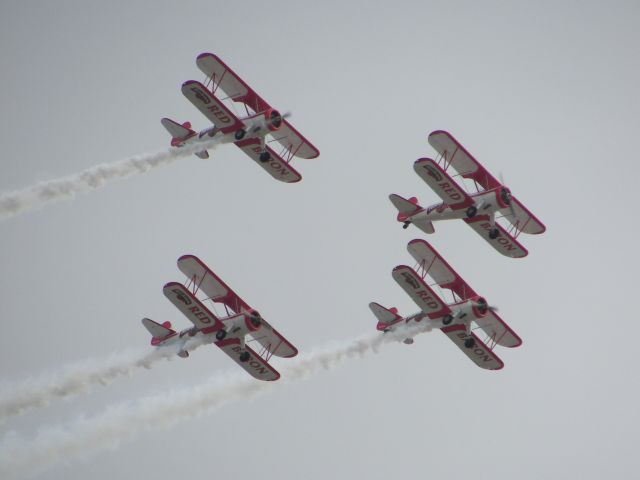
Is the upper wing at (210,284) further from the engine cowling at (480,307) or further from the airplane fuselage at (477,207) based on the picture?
the airplane fuselage at (477,207)

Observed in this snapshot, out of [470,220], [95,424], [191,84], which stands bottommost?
[95,424]

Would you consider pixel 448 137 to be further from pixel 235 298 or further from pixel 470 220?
pixel 235 298

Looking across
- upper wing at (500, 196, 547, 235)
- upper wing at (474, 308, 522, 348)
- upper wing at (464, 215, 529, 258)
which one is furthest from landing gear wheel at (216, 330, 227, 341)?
upper wing at (500, 196, 547, 235)

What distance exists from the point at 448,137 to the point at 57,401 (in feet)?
55.2

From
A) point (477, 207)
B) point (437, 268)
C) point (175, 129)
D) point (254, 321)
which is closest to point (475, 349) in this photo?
point (437, 268)

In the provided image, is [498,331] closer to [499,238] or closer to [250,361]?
[499,238]

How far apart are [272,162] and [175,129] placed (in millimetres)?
3909

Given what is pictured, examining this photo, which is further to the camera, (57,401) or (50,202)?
(50,202)

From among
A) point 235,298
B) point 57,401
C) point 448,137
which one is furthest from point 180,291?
point 448,137

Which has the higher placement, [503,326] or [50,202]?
[50,202]

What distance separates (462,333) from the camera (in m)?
64.5

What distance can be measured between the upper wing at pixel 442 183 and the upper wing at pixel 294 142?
5.20 meters

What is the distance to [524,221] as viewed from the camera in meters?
68.0

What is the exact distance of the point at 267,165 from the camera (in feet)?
222
